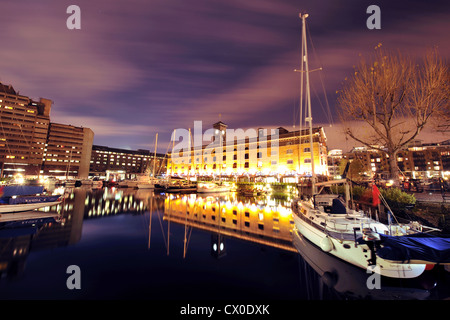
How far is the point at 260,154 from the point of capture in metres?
59.4

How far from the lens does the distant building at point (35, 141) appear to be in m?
77.0

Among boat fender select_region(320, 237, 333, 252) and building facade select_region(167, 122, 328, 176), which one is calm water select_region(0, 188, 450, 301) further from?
building facade select_region(167, 122, 328, 176)

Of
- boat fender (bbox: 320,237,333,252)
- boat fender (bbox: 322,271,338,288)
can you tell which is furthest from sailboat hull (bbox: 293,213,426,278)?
boat fender (bbox: 322,271,338,288)

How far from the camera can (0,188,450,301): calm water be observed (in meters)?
5.14

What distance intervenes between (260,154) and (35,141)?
10082 centimetres

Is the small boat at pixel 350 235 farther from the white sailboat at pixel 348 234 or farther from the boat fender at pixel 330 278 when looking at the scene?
the boat fender at pixel 330 278

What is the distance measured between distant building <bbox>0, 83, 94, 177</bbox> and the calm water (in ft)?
301

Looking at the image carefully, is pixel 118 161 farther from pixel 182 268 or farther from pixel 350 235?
pixel 350 235

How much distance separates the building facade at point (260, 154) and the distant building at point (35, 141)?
60.0 meters

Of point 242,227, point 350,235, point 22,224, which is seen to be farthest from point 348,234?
point 22,224

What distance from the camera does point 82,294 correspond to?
5035mm

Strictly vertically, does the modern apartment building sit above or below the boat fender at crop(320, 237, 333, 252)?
above

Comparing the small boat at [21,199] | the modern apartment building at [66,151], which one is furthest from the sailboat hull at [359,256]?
the modern apartment building at [66,151]
